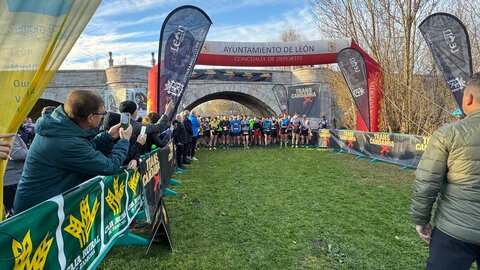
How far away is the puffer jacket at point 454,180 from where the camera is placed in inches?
77.4

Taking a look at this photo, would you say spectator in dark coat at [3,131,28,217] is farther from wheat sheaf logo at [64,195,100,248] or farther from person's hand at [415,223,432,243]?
person's hand at [415,223,432,243]

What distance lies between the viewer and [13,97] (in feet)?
5.85

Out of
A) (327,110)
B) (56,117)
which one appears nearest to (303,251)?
(56,117)

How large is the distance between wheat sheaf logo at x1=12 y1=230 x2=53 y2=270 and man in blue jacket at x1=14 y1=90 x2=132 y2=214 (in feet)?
1.85

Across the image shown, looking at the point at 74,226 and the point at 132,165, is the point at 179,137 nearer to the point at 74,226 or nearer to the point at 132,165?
the point at 132,165

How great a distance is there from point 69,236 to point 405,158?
34.4 feet

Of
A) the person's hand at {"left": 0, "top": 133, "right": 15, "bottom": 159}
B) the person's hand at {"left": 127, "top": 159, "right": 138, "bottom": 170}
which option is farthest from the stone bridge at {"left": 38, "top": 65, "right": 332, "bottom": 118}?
the person's hand at {"left": 0, "top": 133, "right": 15, "bottom": 159}

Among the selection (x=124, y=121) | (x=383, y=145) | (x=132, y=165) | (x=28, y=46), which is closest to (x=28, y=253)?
(x=28, y=46)

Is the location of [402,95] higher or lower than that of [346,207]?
higher

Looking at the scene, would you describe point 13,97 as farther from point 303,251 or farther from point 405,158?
point 405,158

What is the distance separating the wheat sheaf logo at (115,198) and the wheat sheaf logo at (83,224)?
1.61ft

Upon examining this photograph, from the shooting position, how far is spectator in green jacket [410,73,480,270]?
197 centimetres

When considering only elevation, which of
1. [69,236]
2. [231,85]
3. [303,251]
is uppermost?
[231,85]

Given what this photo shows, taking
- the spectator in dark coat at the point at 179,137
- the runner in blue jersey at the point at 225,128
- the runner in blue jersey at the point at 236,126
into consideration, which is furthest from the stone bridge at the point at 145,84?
the spectator in dark coat at the point at 179,137
